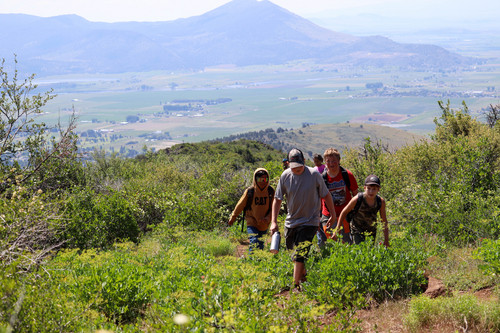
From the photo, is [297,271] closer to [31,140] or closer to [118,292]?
[118,292]

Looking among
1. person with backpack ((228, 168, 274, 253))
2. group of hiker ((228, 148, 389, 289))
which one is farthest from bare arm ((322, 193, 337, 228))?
person with backpack ((228, 168, 274, 253))

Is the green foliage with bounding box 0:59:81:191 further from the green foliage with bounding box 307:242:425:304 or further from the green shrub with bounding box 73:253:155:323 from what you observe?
the green foliage with bounding box 307:242:425:304

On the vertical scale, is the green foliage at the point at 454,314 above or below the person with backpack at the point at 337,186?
below

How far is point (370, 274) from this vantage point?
4422 mm

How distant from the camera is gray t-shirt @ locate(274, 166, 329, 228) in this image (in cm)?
507

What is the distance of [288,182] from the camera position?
Answer: 203 inches

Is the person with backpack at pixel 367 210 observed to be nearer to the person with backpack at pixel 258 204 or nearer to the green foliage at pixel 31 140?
the person with backpack at pixel 258 204

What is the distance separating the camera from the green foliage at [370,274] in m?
4.35

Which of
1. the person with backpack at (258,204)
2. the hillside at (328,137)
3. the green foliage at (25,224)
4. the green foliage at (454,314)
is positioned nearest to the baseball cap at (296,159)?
the person with backpack at (258,204)

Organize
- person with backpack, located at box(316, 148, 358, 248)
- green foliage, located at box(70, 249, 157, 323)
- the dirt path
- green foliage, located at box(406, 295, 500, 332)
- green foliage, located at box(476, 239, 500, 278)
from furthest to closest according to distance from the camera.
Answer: person with backpack, located at box(316, 148, 358, 248)
green foliage, located at box(70, 249, 157, 323)
green foliage, located at box(476, 239, 500, 278)
the dirt path
green foliage, located at box(406, 295, 500, 332)

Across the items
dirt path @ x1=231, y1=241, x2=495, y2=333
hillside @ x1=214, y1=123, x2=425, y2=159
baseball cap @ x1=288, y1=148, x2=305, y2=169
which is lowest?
hillside @ x1=214, y1=123, x2=425, y2=159

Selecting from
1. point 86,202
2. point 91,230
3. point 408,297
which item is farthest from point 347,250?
point 86,202

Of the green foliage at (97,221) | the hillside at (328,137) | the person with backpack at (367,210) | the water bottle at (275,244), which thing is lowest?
the hillside at (328,137)

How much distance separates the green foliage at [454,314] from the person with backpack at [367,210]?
5.08 feet
